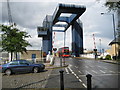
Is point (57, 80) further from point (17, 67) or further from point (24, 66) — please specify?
point (17, 67)

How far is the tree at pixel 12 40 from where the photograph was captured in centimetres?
2119

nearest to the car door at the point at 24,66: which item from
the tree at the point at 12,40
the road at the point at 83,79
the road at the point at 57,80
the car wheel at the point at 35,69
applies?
the car wheel at the point at 35,69

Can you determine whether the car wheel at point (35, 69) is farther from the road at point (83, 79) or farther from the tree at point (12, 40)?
the tree at point (12, 40)

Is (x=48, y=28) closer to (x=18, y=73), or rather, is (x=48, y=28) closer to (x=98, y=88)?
(x=18, y=73)

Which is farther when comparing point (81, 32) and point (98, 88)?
point (81, 32)

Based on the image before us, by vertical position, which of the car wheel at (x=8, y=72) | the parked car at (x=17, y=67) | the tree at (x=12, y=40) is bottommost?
the car wheel at (x=8, y=72)

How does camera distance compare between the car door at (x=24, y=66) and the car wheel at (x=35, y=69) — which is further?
the car wheel at (x=35, y=69)

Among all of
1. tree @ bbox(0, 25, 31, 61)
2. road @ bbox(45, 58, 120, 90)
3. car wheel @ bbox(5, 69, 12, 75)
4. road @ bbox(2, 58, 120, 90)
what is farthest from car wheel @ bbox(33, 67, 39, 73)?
tree @ bbox(0, 25, 31, 61)

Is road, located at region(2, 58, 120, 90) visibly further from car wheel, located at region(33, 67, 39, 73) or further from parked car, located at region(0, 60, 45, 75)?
car wheel, located at region(33, 67, 39, 73)

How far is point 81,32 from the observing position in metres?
72.3

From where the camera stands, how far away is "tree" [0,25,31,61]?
2119 cm

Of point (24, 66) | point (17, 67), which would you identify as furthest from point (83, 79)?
point (17, 67)

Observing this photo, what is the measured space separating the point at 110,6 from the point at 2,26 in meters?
16.2

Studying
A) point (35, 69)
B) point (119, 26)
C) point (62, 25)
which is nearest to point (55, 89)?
point (35, 69)
